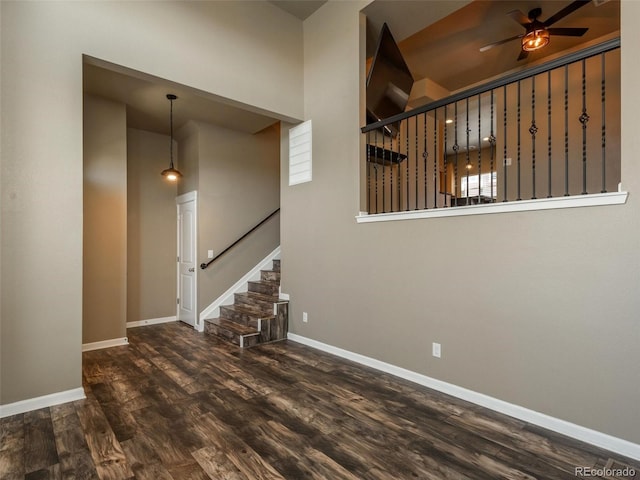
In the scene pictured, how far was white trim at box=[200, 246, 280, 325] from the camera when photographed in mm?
5449

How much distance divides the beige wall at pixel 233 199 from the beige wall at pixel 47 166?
233 cm

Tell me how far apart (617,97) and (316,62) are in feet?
12.9

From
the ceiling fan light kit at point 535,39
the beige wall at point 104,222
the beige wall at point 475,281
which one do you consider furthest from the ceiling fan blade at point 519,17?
the beige wall at point 104,222

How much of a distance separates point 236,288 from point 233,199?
152 centimetres

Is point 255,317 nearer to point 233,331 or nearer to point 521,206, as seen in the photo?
point 233,331

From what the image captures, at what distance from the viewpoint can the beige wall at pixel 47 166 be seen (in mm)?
2613

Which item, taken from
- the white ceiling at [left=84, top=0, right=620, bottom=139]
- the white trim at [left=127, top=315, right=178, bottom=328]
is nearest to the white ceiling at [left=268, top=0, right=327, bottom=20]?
the white ceiling at [left=84, top=0, right=620, bottom=139]

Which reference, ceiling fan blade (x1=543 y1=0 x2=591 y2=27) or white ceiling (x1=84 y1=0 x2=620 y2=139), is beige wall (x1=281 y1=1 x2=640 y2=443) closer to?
white ceiling (x1=84 y1=0 x2=620 y2=139)

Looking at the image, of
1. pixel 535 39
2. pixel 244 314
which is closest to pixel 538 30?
pixel 535 39

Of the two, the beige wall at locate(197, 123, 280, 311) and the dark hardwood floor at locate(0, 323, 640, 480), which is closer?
the dark hardwood floor at locate(0, 323, 640, 480)

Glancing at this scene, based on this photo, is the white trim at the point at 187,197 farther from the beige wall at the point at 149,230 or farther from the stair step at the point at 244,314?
the stair step at the point at 244,314

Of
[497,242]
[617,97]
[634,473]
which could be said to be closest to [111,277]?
[497,242]

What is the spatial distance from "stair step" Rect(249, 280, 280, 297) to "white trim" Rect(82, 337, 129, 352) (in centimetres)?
197

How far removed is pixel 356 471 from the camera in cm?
197
